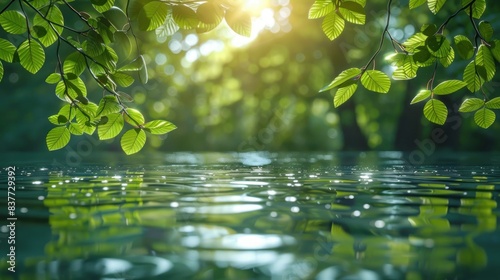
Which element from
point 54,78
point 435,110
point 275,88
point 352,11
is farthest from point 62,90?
point 275,88

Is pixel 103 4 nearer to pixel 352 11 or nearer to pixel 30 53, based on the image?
pixel 30 53

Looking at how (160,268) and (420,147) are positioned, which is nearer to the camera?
(160,268)

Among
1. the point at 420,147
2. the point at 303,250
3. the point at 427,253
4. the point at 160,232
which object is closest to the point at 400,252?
the point at 427,253

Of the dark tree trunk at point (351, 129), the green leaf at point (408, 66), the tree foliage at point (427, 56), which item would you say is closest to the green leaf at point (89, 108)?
the tree foliage at point (427, 56)

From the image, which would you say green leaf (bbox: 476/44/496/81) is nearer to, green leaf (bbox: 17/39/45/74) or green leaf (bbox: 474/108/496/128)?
green leaf (bbox: 474/108/496/128)

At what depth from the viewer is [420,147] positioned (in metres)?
21.2

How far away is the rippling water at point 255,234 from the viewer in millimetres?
1788

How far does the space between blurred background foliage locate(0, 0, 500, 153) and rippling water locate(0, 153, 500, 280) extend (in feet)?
47.9

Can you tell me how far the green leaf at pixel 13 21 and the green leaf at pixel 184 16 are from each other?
912 millimetres

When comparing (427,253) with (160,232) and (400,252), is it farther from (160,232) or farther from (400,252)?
(160,232)

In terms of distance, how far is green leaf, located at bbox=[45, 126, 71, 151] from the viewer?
9.88ft

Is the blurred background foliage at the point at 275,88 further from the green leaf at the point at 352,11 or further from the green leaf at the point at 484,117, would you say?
the green leaf at the point at 352,11

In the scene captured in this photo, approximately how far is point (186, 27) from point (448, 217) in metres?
1.58

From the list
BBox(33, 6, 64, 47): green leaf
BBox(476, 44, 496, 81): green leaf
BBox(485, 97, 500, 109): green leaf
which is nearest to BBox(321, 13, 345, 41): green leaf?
BBox(476, 44, 496, 81): green leaf
